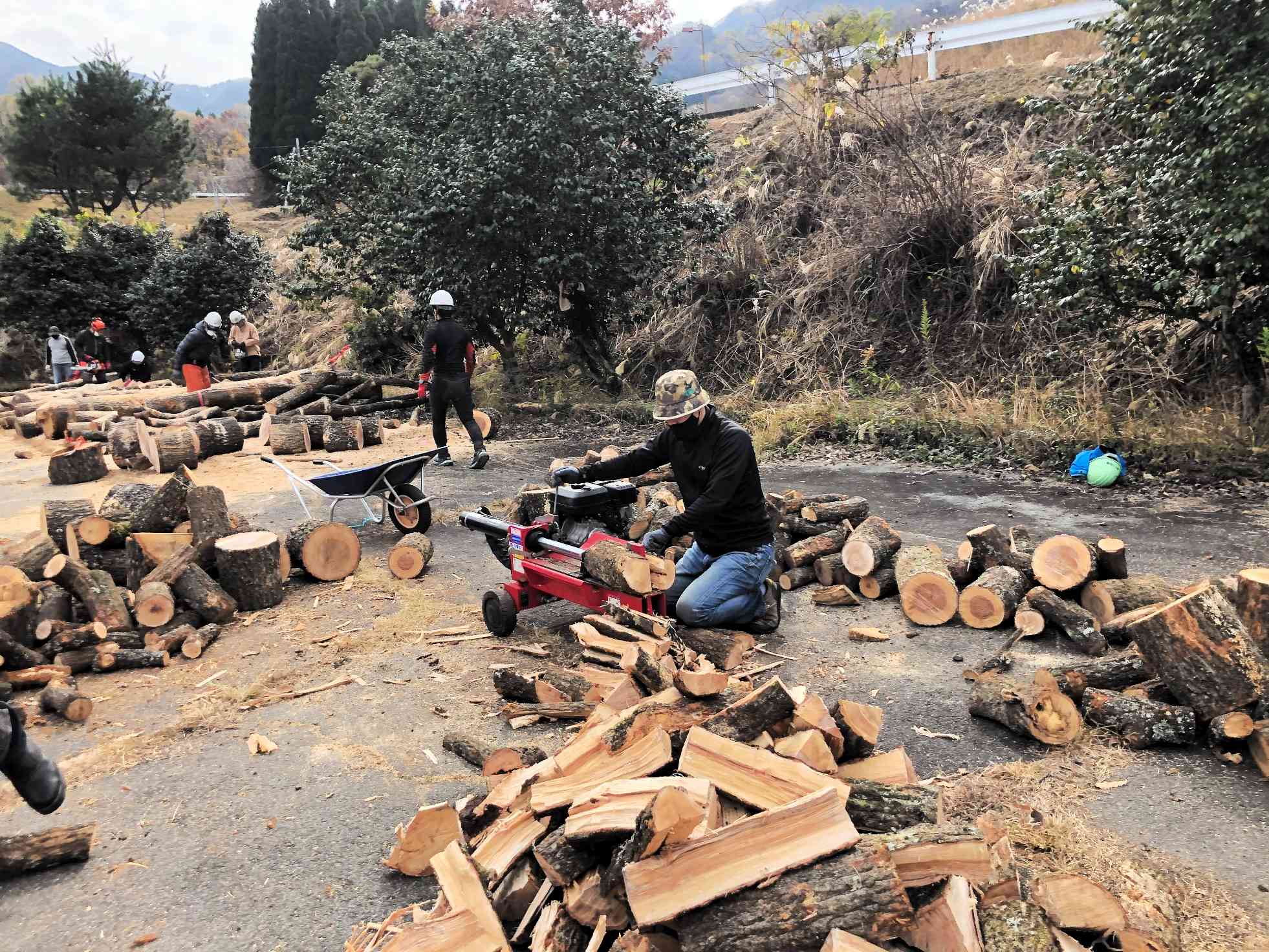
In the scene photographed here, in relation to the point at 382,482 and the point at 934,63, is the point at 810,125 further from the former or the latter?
the point at 382,482

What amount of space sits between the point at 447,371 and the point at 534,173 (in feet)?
11.9

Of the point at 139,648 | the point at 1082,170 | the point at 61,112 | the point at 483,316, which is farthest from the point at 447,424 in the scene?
the point at 61,112

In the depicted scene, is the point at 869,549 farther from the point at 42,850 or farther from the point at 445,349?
the point at 445,349

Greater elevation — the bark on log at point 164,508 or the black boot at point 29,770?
the bark on log at point 164,508

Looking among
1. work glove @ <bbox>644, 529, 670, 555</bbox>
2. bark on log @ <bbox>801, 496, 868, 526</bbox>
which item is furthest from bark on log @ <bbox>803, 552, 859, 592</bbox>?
work glove @ <bbox>644, 529, 670, 555</bbox>

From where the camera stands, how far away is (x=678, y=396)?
445cm

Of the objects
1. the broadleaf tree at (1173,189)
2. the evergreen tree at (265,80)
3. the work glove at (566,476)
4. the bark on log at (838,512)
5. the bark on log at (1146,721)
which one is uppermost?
the evergreen tree at (265,80)

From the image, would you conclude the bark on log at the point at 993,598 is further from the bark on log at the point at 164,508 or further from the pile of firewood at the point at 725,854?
the bark on log at the point at 164,508

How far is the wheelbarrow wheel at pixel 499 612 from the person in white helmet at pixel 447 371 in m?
4.53

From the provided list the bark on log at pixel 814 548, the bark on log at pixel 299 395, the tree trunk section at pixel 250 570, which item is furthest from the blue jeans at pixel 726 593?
the bark on log at pixel 299 395

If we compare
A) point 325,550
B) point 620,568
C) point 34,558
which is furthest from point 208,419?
point 620,568

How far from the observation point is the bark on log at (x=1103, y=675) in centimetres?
373

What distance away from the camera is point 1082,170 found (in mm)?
7961

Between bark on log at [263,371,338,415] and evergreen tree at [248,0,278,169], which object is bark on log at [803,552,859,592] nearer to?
bark on log at [263,371,338,415]
